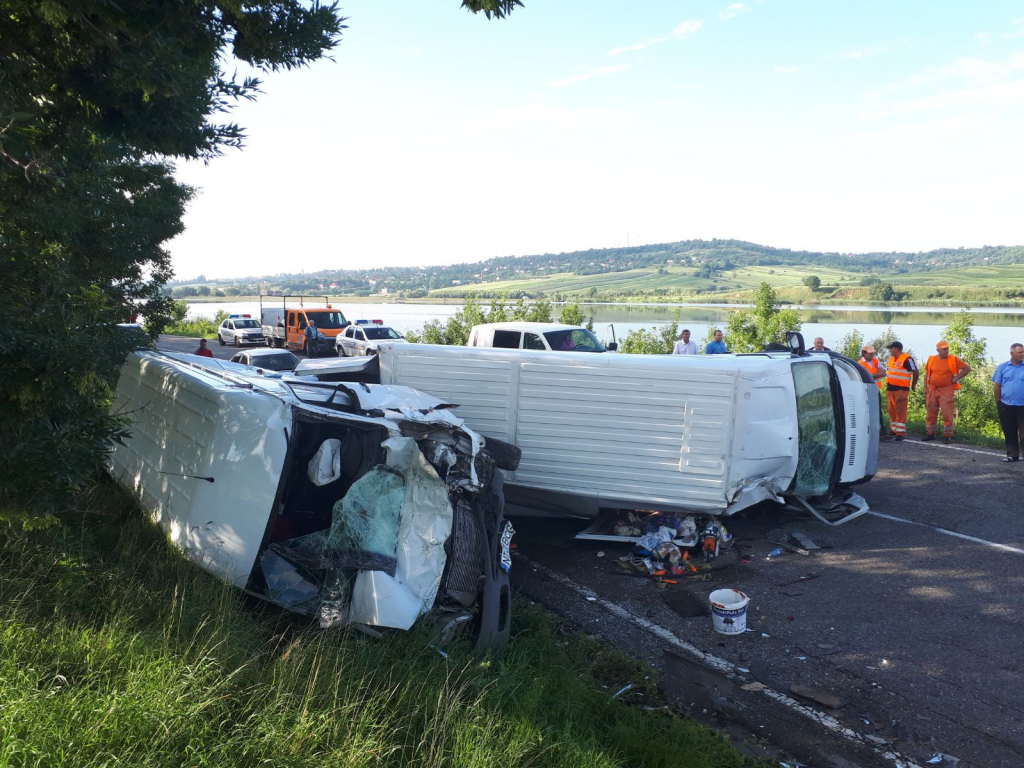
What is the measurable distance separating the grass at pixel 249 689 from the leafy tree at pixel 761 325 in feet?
49.9

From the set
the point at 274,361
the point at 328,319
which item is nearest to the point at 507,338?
the point at 274,361

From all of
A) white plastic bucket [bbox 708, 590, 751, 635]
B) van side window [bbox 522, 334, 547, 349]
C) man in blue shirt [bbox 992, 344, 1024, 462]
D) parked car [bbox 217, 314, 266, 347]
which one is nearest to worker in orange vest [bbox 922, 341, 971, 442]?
man in blue shirt [bbox 992, 344, 1024, 462]

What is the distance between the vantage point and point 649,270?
13750cm

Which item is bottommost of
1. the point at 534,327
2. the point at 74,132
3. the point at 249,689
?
the point at 249,689

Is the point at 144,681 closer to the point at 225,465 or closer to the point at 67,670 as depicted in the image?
the point at 67,670

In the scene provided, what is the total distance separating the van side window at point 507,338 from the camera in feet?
41.4

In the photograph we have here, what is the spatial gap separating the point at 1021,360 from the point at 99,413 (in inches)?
483

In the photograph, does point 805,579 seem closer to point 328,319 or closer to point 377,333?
point 377,333

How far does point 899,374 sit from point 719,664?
32.6ft

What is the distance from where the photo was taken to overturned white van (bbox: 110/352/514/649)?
14.4ft

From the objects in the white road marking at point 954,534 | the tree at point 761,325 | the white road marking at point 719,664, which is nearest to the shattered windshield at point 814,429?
the white road marking at point 954,534

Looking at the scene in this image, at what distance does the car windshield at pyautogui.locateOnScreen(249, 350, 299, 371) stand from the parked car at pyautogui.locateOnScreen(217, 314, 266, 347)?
25.5 meters

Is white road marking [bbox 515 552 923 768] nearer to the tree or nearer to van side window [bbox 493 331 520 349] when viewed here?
van side window [bbox 493 331 520 349]

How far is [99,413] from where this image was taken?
14.4 feet
